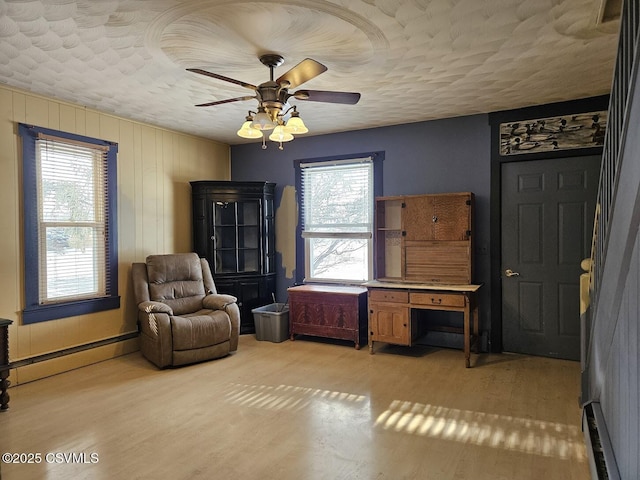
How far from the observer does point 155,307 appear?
4242 mm

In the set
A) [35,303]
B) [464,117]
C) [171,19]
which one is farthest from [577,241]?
[35,303]

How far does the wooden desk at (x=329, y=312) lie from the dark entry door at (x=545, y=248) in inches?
59.9

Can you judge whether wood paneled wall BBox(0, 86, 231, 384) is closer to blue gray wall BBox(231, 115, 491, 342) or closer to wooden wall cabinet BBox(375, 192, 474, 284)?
blue gray wall BBox(231, 115, 491, 342)

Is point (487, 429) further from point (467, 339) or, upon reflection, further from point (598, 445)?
point (467, 339)

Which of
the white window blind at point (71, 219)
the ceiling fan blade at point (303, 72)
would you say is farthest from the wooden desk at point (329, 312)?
the ceiling fan blade at point (303, 72)

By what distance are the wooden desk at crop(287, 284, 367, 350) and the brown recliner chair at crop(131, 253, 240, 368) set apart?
796 millimetres

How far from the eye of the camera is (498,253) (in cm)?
461

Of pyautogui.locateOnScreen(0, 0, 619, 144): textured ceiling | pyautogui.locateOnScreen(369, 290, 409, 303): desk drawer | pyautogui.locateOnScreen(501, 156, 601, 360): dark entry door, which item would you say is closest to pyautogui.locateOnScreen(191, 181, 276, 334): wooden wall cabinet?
pyautogui.locateOnScreen(0, 0, 619, 144): textured ceiling

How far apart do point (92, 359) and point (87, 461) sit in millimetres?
2124

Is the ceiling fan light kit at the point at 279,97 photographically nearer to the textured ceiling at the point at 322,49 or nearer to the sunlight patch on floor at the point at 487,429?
the textured ceiling at the point at 322,49

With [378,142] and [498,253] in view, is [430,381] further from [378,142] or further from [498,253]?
[378,142]

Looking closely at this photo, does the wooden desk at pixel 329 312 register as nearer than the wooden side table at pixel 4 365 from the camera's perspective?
No

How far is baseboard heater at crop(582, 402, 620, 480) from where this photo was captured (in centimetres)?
201

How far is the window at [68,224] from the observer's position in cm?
394
